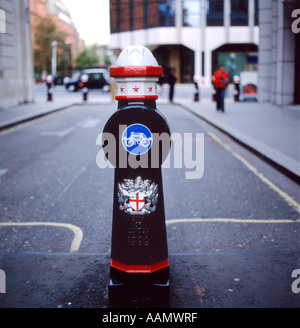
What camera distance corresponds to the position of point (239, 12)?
5547 centimetres

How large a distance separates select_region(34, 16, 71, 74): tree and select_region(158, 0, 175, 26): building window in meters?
15.3

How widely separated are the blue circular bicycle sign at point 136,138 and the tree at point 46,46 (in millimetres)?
63791

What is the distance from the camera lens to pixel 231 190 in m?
6.98

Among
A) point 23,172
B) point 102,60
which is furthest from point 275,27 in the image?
point 102,60

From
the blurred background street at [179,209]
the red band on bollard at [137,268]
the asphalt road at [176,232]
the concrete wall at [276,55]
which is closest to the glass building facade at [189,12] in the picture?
the concrete wall at [276,55]

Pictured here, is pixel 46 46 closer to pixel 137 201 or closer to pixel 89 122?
pixel 89 122

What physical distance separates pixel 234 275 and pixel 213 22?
55.0 metres

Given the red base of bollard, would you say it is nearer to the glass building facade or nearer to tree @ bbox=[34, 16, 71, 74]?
the glass building facade

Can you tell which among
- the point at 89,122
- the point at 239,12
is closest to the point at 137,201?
the point at 89,122

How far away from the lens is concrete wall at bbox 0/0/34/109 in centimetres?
2178

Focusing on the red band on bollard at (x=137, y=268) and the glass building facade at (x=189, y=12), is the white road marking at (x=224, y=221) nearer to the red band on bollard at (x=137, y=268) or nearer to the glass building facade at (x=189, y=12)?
the red band on bollard at (x=137, y=268)

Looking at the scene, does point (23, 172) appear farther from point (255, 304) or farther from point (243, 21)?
point (243, 21)

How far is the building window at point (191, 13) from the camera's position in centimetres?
5466

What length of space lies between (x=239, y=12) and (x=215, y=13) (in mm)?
2855
